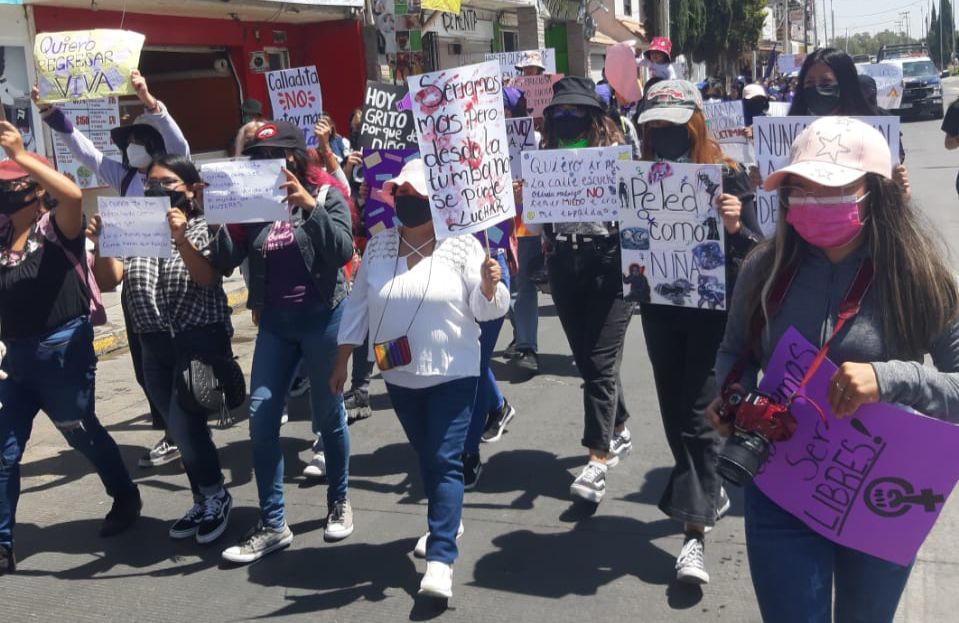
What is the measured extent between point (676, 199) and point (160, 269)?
8.15 ft

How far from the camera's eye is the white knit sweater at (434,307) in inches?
159

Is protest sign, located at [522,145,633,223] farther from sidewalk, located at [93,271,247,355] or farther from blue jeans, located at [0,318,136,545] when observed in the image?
sidewalk, located at [93,271,247,355]

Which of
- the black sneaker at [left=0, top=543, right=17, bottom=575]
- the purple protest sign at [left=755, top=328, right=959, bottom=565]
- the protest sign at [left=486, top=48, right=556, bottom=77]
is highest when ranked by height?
the protest sign at [left=486, top=48, right=556, bottom=77]

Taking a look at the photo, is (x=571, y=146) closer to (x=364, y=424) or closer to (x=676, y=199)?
(x=676, y=199)

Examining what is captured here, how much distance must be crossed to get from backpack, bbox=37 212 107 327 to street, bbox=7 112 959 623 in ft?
3.66

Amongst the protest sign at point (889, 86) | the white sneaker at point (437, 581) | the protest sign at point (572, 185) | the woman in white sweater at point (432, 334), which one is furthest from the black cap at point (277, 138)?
the protest sign at point (889, 86)

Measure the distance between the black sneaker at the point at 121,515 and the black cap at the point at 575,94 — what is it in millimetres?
2923

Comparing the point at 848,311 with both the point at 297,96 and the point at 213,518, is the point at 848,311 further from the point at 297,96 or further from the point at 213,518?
the point at 297,96

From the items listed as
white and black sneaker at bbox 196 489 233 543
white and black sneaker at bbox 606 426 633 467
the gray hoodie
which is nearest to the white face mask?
white and black sneaker at bbox 196 489 233 543

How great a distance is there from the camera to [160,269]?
4.84 meters

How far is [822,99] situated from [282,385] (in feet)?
9.91

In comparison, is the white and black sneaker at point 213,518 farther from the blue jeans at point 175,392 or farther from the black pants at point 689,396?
the black pants at point 689,396

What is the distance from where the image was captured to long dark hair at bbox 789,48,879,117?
4.95 metres

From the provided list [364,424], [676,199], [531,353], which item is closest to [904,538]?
[676,199]
